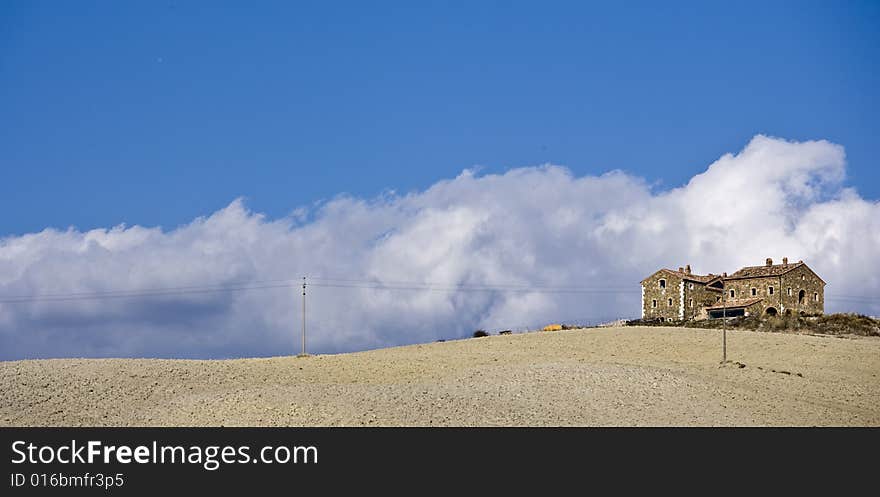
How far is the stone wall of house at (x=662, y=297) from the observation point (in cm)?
8288

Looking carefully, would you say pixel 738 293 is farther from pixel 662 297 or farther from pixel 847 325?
pixel 847 325

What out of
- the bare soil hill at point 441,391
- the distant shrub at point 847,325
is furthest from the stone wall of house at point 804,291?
the bare soil hill at point 441,391

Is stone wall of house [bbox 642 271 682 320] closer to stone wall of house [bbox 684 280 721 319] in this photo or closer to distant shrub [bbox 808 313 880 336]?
stone wall of house [bbox 684 280 721 319]

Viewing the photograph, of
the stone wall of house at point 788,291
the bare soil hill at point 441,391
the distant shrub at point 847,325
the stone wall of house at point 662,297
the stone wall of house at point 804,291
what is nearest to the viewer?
the bare soil hill at point 441,391

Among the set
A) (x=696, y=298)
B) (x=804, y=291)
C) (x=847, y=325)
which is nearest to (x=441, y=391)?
(x=847, y=325)

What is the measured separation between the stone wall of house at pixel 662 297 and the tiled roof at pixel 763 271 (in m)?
4.88

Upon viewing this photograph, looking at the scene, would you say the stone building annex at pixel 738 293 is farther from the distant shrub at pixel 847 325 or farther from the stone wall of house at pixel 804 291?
the distant shrub at pixel 847 325

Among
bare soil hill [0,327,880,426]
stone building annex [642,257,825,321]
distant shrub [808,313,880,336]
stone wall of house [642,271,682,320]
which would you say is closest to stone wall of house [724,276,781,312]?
stone building annex [642,257,825,321]

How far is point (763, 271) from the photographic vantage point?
268 feet

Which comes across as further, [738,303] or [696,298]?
[696,298]

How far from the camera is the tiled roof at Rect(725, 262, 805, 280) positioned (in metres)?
80.2

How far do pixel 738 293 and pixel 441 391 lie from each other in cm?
5421
